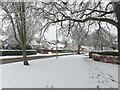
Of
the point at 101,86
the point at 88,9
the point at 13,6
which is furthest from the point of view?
the point at 88,9

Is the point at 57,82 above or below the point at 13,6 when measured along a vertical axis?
below

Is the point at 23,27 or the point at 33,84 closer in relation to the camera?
the point at 33,84

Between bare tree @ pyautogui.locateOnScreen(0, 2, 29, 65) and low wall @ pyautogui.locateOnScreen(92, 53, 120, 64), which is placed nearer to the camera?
bare tree @ pyautogui.locateOnScreen(0, 2, 29, 65)

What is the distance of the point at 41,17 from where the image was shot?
21.1m

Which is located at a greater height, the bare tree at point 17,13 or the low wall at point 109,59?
the bare tree at point 17,13

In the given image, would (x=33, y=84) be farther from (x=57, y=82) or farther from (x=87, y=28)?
(x=87, y=28)

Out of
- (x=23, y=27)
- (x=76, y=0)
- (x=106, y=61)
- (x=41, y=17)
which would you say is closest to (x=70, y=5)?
(x=76, y=0)

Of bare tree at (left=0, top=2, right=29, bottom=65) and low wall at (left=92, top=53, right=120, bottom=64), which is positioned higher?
bare tree at (left=0, top=2, right=29, bottom=65)

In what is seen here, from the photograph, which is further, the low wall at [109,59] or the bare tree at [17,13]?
the low wall at [109,59]

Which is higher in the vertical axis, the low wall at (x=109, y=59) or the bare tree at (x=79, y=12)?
the bare tree at (x=79, y=12)

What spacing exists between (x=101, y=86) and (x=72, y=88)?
1.81 m

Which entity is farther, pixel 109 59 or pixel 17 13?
pixel 109 59

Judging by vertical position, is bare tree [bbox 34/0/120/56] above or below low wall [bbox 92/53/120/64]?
above

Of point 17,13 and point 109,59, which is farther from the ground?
point 17,13
